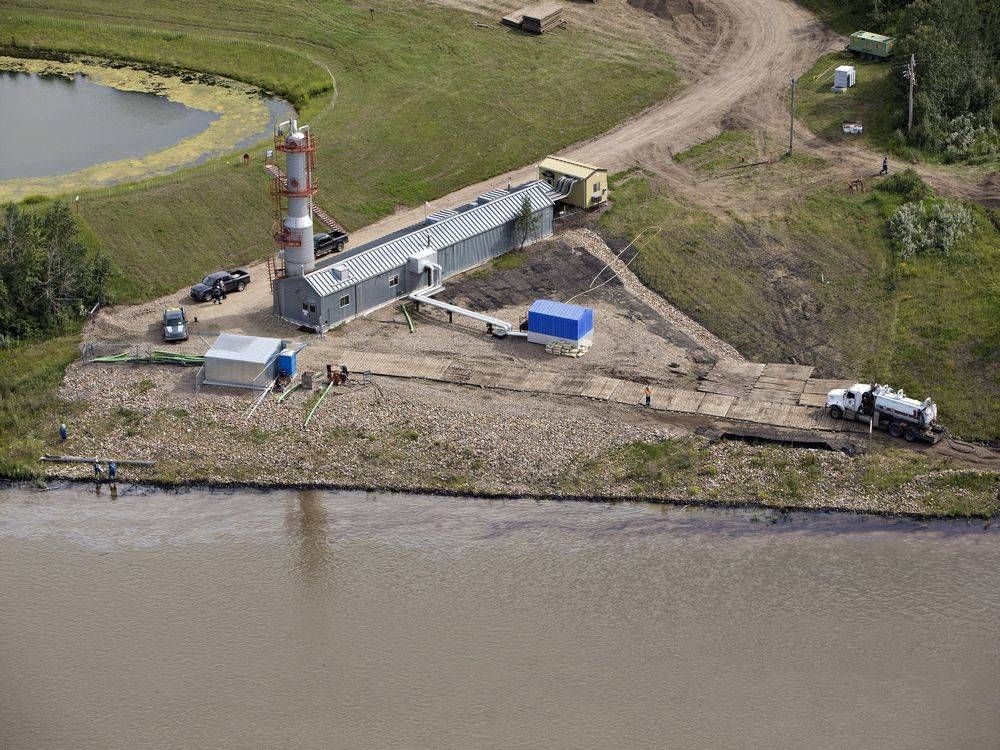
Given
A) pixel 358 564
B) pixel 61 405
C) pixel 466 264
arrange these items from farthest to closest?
pixel 466 264 < pixel 61 405 < pixel 358 564

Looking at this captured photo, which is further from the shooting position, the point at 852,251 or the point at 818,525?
the point at 852,251

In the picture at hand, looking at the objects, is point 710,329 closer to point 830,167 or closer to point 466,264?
point 466,264

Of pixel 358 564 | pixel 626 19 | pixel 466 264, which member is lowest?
pixel 358 564

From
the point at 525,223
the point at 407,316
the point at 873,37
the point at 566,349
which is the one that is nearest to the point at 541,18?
the point at 873,37

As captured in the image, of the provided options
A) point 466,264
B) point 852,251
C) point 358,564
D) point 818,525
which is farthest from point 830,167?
point 358,564

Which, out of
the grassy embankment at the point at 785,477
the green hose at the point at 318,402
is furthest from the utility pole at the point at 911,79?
the green hose at the point at 318,402

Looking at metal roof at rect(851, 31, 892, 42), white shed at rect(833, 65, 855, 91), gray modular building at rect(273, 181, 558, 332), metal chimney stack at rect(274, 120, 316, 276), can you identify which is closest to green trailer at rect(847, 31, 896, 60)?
metal roof at rect(851, 31, 892, 42)

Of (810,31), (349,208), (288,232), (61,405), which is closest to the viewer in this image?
(61,405)

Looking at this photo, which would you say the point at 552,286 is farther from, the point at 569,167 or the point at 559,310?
the point at 569,167
